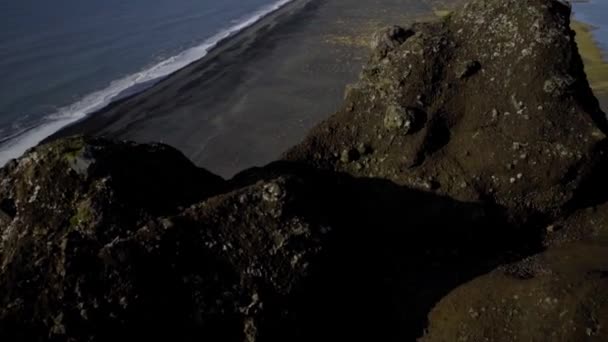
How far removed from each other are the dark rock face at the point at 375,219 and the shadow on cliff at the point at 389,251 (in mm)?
24

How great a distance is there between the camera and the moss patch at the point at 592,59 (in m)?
19.9

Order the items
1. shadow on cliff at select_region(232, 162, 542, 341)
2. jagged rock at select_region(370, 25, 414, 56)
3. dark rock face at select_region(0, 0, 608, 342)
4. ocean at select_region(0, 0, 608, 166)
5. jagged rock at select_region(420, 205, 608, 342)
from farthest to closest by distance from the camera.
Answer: ocean at select_region(0, 0, 608, 166) → jagged rock at select_region(370, 25, 414, 56) → shadow on cliff at select_region(232, 162, 542, 341) → jagged rock at select_region(420, 205, 608, 342) → dark rock face at select_region(0, 0, 608, 342)

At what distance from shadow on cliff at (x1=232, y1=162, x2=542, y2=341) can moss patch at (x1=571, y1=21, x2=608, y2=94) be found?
50.3ft

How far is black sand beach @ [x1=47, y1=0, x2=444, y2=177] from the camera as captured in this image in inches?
621

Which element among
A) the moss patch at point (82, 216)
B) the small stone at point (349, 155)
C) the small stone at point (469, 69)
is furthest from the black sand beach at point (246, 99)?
the moss patch at point (82, 216)

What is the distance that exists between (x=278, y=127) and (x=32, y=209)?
38.9 feet

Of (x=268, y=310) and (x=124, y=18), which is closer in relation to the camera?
(x=268, y=310)

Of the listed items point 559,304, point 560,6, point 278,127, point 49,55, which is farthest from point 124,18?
point 559,304

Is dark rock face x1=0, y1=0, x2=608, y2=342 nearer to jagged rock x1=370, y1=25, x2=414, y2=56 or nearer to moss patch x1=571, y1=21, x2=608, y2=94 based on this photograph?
jagged rock x1=370, y1=25, x2=414, y2=56

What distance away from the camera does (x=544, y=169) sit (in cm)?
665

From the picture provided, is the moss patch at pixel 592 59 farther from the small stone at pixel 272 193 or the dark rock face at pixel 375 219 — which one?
the small stone at pixel 272 193

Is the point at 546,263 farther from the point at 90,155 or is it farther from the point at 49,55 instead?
the point at 49,55

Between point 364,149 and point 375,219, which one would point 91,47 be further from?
point 375,219

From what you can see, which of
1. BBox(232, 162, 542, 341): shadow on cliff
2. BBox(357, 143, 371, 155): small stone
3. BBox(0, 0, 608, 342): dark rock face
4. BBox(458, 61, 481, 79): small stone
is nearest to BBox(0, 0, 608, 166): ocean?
BBox(0, 0, 608, 342): dark rock face
